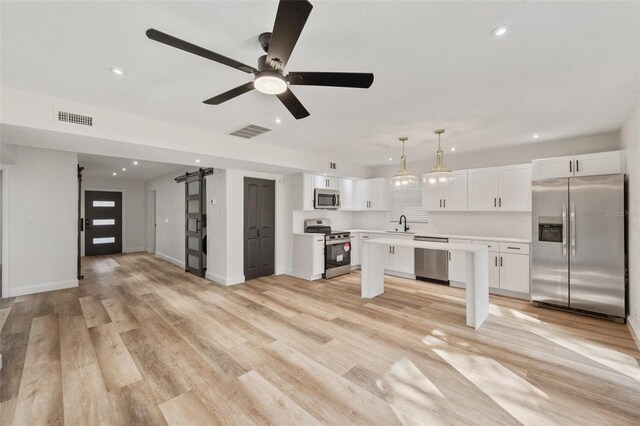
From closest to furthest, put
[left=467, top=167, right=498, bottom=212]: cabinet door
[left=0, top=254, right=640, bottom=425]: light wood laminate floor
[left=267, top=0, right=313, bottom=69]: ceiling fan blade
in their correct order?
[left=267, top=0, right=313, bottom=69]: ceiling fan blade < [left=0, top=254, right=640, bottom=425]: light wood laminate floor < [left=467, top=167, right=498, bottom=212]: cabinet door

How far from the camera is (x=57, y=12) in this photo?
5.57ft

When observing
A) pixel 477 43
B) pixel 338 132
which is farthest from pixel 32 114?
pixel 477 43

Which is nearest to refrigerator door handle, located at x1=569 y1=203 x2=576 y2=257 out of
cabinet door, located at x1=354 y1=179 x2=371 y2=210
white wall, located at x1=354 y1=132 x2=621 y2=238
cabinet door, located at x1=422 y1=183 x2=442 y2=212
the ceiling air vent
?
white wall, located at x1=354 y1=132 x2=621 y2=238

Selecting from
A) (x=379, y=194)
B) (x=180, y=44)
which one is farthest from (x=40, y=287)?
(x=379, y=194)

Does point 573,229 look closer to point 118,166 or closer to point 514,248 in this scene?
point 514,248

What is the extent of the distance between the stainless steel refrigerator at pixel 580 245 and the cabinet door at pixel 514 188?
1.77ft

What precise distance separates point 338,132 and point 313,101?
1195mm

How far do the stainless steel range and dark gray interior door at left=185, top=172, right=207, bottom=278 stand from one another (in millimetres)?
2349

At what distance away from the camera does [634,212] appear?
3213 millimetres

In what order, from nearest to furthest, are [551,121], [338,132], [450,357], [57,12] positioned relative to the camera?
1. [57,12]
2. [450,357]
3. [551,121]
4. [338,132]

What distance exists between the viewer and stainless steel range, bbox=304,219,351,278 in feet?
19.4

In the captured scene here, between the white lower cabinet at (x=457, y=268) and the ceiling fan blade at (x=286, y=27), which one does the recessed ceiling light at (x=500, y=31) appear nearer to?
the ceiling fan blade at (x=286, y=27)

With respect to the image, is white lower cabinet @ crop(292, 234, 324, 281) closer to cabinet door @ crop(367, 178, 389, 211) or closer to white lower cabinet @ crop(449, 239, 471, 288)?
cabinet door @ crop(367, 178, 389, 211)

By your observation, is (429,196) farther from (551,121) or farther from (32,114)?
(32,114)
